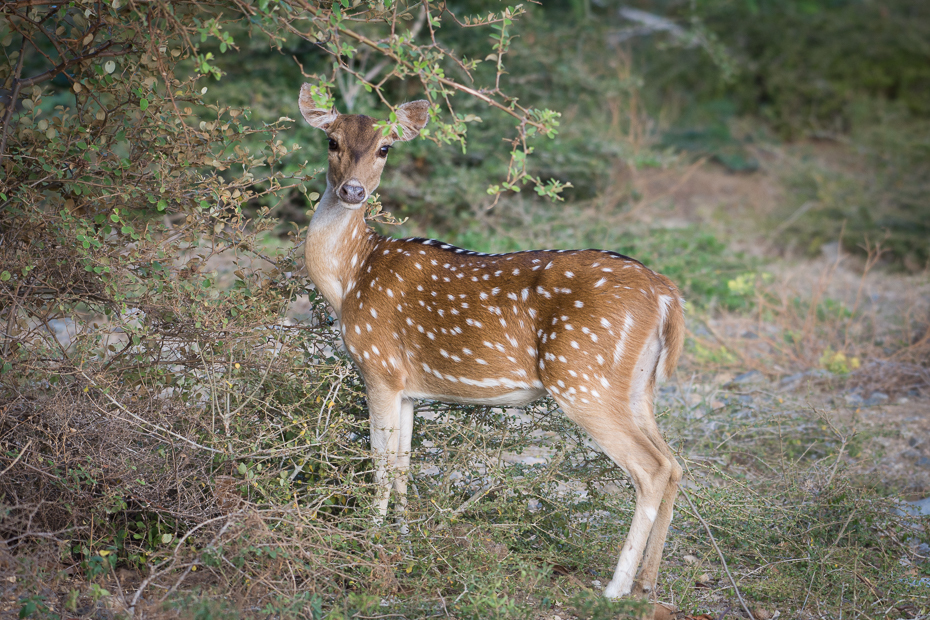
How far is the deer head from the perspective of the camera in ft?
15.0

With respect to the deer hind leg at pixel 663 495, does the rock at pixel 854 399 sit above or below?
below

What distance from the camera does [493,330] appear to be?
14.6 ft

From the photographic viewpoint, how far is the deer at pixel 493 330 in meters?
4.22

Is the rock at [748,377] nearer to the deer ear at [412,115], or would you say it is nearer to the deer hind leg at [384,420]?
the deer hind leg at [384,420]

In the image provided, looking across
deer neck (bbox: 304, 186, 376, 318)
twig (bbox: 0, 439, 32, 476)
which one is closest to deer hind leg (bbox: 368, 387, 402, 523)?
deer neck (bbox: 304, 186, 376, 318)

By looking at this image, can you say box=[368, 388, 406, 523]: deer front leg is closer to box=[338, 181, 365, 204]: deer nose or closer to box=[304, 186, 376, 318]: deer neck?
box=[304, 186, 376, 318]: deer neck

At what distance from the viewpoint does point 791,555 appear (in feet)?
15.1

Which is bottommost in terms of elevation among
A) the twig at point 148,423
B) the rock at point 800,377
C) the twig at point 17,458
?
the rock at point 800,377

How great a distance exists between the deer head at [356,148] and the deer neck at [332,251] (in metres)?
0.11

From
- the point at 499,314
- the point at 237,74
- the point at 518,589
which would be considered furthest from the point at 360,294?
the point at 237,74

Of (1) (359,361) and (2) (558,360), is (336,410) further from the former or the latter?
(2) (558,360)

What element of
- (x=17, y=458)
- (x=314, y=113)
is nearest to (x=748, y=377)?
(x=314, y=113)

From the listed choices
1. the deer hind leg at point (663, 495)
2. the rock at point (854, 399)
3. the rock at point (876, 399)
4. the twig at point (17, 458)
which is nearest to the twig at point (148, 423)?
the twig at point (17, 458)

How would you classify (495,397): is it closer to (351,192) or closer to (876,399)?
(351,192)
